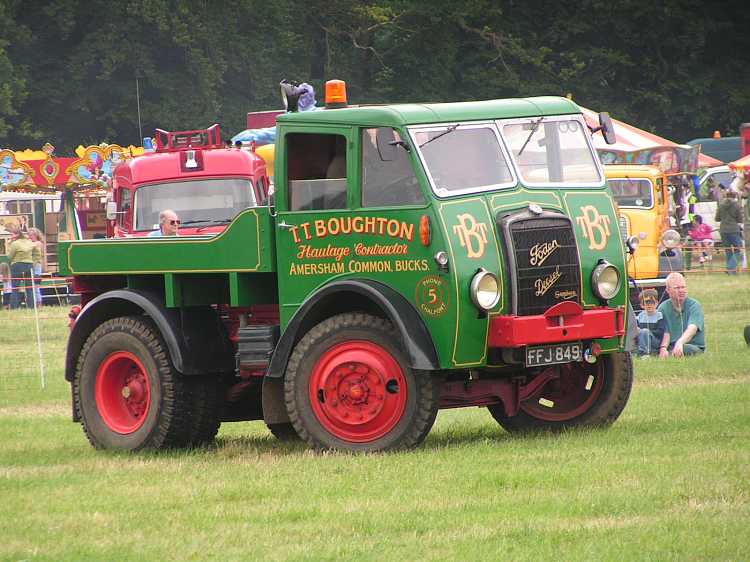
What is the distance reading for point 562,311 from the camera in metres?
10.9

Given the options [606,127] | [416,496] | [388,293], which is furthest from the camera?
[606,127]

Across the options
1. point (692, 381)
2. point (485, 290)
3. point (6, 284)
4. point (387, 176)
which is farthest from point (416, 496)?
point (6, 284)

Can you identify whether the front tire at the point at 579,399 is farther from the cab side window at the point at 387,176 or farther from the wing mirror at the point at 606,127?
the cab side window at the point at 387,176

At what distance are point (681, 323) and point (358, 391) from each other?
27.7 feet

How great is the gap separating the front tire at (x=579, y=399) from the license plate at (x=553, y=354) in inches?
30.5

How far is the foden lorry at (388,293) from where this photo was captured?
35.2ft

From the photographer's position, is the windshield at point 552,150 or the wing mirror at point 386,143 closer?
the wing mirror at point 386,143

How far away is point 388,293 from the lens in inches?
425

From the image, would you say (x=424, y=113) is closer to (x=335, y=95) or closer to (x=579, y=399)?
(x=335, y=95)

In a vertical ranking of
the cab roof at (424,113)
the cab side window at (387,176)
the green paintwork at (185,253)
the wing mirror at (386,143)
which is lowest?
the green paintwork at (185,253)

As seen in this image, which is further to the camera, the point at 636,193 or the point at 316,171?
the point at 636,193

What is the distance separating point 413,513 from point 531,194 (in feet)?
11.2

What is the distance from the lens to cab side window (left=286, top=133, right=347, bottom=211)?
36.8ft

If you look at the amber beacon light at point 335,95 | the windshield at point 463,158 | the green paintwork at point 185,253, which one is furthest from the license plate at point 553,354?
the amber beacon light at point 335,95
